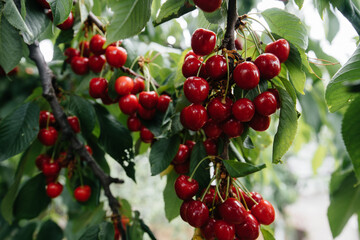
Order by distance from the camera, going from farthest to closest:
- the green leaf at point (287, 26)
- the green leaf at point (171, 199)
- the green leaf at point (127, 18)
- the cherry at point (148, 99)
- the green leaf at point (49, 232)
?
the green leaf at point (49, 232), the green leaf at point (171, 199), the cherry at point (148, 99), the green leaf at point (287, 26), the green leaf at point (127, 18)

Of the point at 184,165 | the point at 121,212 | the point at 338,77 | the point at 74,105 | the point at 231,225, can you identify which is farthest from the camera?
the point at 121,212

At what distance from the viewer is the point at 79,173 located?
1.10 m

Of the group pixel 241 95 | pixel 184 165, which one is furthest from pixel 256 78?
pixel 184 165

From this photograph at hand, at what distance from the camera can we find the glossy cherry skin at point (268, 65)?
2.01 ft

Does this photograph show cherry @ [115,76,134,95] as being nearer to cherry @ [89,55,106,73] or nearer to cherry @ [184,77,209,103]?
cherry @ [89,55,106,73]

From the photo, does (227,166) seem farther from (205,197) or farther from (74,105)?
(74,105)

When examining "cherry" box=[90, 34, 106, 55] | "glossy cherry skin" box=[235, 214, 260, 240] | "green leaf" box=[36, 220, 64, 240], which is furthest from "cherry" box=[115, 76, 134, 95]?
"green leaf" box=[36, 220, 64, 240]

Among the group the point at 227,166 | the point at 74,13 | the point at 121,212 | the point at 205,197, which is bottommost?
→ the point at 121,212

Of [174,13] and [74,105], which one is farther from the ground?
[174,13]

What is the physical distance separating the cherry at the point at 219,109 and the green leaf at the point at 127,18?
8.3 inches

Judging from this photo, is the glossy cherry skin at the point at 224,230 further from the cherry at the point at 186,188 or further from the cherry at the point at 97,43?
the cherry at the point at 97,43

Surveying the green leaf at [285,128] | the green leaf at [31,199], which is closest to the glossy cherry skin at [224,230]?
the green leaf at [285,128]

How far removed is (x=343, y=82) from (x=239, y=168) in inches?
9.7

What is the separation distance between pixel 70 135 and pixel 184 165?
0.41 metres
